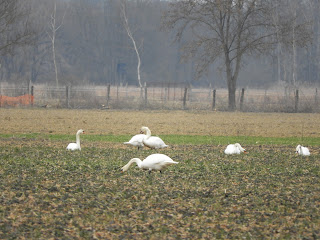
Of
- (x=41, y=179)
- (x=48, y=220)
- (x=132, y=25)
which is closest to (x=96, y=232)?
(x=48, y=220)

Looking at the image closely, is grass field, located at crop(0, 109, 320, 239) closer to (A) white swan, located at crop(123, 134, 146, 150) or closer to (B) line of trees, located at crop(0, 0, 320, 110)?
(A) white swan, located at crop(123, 134, 146, 150)

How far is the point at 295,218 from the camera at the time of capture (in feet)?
27.3

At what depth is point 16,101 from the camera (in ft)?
130

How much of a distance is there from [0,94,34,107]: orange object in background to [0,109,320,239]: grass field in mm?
21160

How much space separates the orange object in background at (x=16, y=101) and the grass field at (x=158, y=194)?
21.2m

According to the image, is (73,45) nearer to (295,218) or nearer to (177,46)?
(177,46)

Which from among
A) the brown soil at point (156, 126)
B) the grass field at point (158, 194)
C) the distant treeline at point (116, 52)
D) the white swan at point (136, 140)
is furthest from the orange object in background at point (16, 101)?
the distant treeline at point (116, 52)

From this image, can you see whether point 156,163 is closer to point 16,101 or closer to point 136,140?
point 136,140

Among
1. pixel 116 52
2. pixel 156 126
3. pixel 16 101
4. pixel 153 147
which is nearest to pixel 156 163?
pixel 153 147

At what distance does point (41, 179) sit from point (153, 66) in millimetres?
77589

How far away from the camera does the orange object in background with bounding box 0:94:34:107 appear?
38.6 meters

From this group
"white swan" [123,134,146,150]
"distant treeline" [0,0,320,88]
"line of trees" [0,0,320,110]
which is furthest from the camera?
"distant treeline" [0,0,320,88]

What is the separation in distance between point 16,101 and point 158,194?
1237 inches

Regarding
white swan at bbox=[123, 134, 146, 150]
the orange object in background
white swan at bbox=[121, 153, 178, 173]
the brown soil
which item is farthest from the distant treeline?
white swan at bbox=[121, 153, 178, 173]
